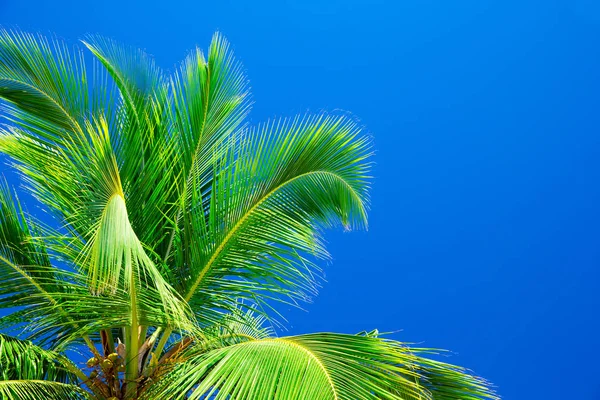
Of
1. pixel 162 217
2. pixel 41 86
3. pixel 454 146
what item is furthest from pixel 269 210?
pixel 454 146

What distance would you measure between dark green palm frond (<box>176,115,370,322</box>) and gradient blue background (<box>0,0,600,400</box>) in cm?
574

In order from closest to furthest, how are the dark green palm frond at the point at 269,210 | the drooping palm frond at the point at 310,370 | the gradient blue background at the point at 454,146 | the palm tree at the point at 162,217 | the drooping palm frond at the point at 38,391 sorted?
the drooping palm frond at the point at 310,370 → the drooping palm frond at the point at 38,391 → the palm tree at the point at 162,217 → the dark green palm frond at the point at 269,210 → the gradient blue background at the point at 454,146

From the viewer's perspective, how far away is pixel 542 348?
988 cm

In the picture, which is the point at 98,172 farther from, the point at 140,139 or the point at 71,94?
→ the point at 71,94

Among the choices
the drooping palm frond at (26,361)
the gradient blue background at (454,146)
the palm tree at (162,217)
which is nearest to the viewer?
the drooping palm frond at (26,361)

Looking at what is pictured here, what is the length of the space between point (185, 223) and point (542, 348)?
22.8 feet

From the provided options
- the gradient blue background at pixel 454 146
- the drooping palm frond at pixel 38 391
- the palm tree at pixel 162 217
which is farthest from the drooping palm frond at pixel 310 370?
the gradient blue background at pixel 454 146

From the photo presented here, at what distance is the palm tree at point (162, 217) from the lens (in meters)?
3.65

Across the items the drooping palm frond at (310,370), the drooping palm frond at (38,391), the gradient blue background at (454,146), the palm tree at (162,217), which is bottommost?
the drooping palm frond at (38,391)

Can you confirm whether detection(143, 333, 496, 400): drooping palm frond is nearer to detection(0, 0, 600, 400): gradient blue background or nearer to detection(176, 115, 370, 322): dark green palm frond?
detection(176, 115, 370, 322): dark green palm frond

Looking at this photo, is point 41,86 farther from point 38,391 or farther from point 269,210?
point 38,391

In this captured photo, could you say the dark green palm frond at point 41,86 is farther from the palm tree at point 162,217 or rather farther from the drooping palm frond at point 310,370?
the drooping palm frond at point 310,370

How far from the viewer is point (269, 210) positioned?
4191mm

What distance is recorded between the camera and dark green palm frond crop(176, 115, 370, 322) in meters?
4.05
